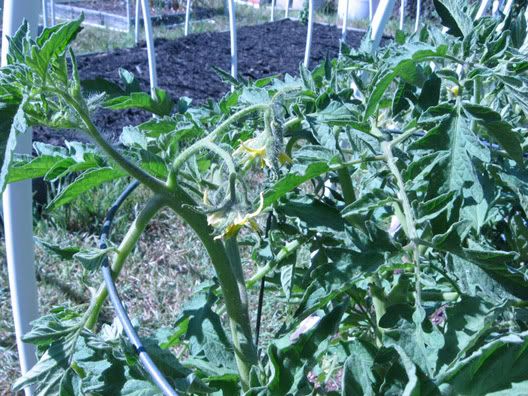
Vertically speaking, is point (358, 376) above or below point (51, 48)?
below

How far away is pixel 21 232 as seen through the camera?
3.55 feet

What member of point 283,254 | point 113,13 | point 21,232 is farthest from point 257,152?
point 113,13

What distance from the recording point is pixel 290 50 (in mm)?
5324

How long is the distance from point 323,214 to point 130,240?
0.73 ft

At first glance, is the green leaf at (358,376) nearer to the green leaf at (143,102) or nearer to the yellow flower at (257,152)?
the yellow flower at (257,152)

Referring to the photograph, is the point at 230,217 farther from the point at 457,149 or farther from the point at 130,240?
the point at 457,149

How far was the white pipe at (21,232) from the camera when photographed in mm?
1007

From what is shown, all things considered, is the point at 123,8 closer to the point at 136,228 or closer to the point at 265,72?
the point at 265,72

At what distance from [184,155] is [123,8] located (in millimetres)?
7302

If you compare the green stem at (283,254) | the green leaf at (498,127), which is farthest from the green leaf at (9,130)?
the green leaf at (498,127)

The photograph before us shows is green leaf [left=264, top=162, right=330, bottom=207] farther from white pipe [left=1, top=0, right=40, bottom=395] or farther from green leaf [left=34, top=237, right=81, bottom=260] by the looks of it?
white pipe [left=1, top=0, right=40, bottom=395]

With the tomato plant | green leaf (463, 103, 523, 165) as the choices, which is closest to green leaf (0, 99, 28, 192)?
the tomato plant

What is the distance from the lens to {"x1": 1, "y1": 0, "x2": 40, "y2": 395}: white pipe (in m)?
1.01

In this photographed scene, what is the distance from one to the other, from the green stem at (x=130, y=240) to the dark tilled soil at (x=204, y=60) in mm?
2188
